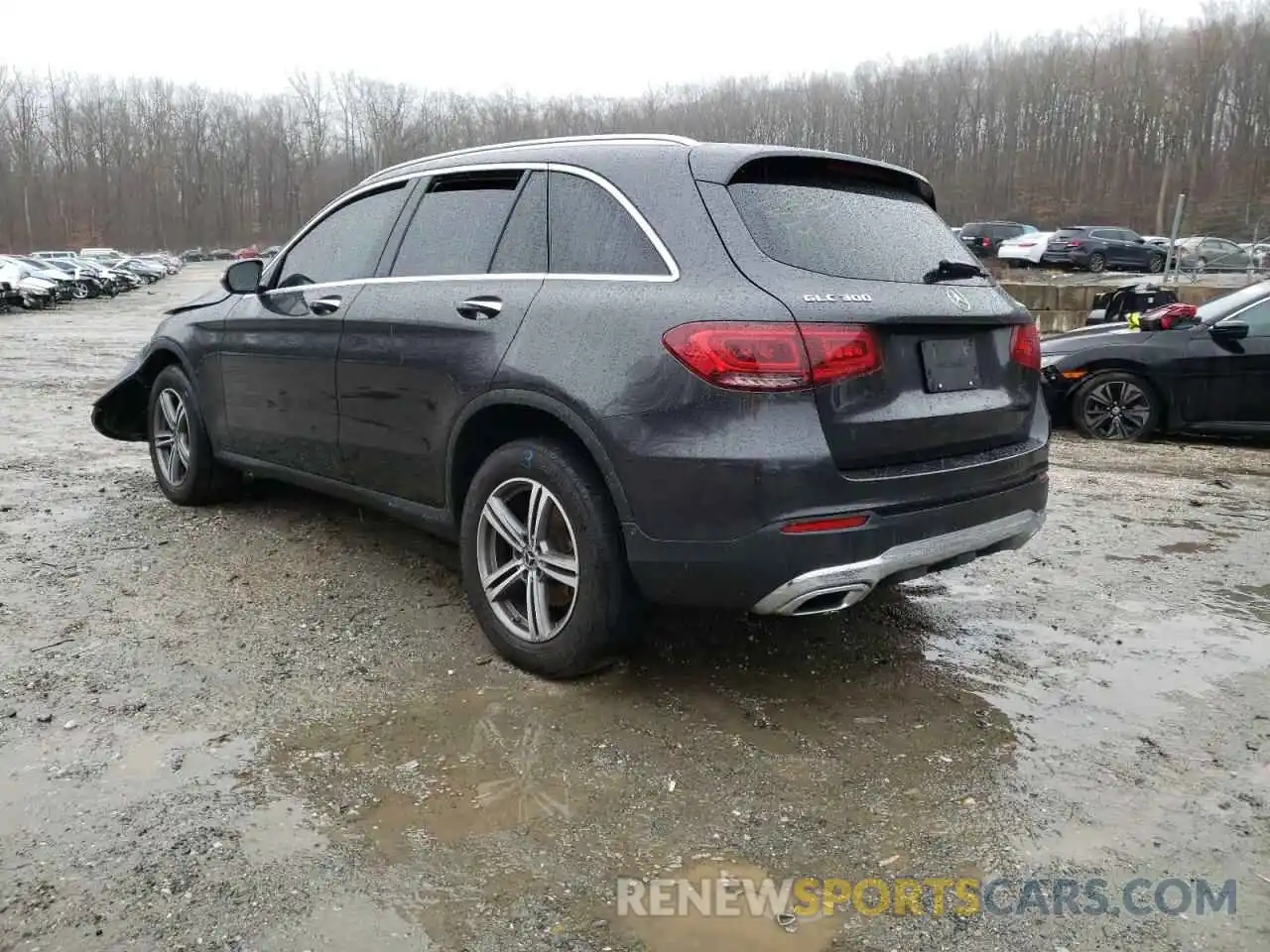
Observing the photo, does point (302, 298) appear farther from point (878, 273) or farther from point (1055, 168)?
point (1055, 168)

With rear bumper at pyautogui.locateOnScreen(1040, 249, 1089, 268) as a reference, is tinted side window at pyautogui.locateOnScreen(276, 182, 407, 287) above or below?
above

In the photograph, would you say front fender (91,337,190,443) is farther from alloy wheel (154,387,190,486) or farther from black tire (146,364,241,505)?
alloy wheel (154,387,190,486)

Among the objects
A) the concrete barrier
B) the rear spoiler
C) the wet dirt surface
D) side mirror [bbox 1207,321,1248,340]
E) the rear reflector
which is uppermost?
the rear spoiler

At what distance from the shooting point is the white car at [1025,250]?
33438mm

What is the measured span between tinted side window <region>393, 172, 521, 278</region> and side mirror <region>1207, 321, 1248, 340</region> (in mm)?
6361

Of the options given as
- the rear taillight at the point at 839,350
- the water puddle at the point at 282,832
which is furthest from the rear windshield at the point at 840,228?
the water puddle at the point at 282,832

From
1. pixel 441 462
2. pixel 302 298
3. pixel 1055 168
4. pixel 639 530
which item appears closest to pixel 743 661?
pixel 639 530

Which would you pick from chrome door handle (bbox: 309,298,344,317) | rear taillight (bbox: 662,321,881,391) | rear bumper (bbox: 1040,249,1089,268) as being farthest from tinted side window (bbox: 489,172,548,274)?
rear bumper (bbox: 1040,249,1089,268)

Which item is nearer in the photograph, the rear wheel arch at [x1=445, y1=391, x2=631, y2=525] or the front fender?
the rear wheel arch at [x1=445, y1=391, x2=631, y2=525]

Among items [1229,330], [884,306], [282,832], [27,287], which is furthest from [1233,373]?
[27,287]

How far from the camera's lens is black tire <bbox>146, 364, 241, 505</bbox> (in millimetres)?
5156

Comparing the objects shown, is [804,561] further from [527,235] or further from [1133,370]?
[1133,370]

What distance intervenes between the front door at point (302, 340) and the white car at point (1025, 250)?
1298 inches

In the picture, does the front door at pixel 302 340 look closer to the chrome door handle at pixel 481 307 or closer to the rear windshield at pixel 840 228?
the chrome door handle at pixel 481 307
